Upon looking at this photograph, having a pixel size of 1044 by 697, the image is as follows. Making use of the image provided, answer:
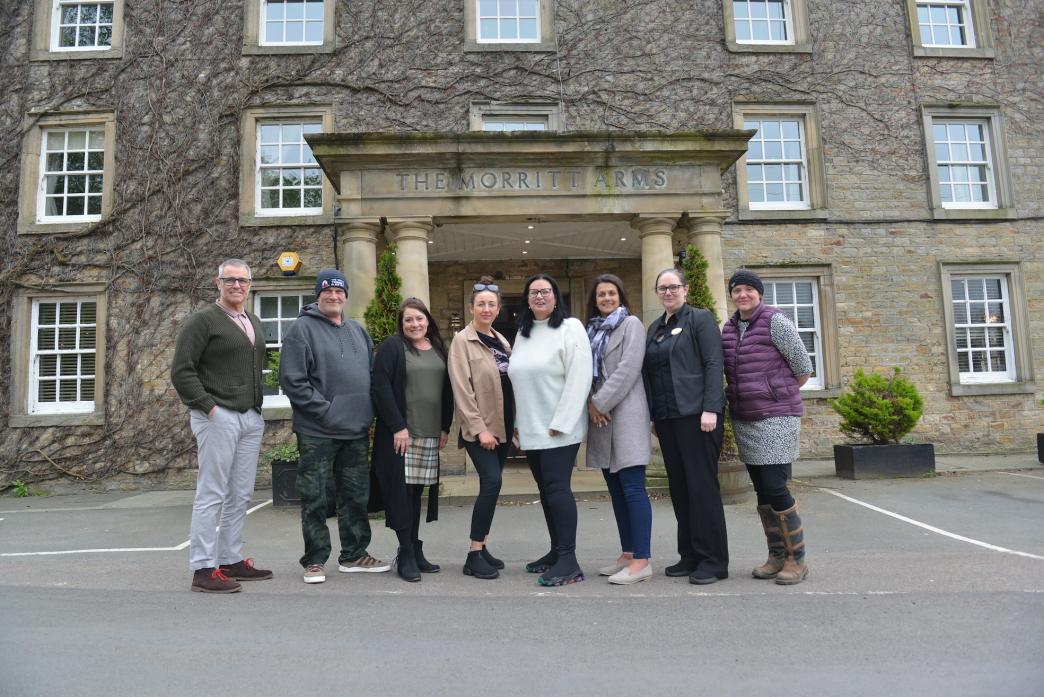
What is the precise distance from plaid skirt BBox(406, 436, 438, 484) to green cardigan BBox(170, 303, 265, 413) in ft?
3.50

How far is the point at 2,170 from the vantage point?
11023mm

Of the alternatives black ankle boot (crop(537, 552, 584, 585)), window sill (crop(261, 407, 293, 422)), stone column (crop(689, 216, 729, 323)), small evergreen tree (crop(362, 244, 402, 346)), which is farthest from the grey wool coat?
window sill (crop(261, 407, 293, 422))

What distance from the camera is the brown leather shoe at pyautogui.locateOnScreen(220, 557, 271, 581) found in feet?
14.3

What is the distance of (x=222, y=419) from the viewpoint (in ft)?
13.6

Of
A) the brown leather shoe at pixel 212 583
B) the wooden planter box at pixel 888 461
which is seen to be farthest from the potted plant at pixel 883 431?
the brown leather shoe at pixel 212 583

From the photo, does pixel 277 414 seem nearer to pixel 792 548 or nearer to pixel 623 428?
pixel 623 428

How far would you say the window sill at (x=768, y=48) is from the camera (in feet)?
37.7

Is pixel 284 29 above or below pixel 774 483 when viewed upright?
above

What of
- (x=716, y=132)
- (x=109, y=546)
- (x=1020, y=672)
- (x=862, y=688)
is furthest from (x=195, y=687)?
(x=716, y=132)

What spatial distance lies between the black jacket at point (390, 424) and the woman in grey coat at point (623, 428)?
1223 millimetres

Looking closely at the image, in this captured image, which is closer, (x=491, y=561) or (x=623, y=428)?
(x=623, y=428)

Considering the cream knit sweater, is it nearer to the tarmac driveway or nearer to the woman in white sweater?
the woman in white sweater

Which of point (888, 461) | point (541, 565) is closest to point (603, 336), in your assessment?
point (541, 565)

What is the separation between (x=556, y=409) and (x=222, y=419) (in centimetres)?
206
